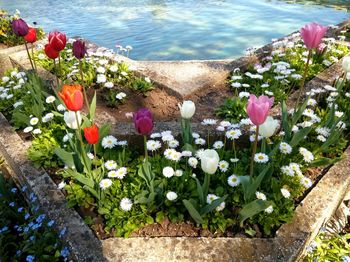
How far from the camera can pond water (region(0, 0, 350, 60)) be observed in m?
6.55

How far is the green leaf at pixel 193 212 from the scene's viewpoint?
184 centimetres

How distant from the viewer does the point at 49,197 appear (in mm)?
2246

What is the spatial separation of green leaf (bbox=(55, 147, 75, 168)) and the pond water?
4118 millimetres

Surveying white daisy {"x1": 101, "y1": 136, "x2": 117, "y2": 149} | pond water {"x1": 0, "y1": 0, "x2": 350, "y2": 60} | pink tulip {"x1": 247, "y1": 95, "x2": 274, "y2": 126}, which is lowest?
pond water {"x1": 0, "y1": 0, "x2": 350, "y2": 60}

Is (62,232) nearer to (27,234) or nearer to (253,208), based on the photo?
(27,234)

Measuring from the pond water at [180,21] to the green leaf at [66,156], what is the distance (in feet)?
13.5

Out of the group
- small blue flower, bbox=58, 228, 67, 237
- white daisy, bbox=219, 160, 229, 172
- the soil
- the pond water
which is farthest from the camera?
the pond water

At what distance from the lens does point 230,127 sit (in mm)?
2695

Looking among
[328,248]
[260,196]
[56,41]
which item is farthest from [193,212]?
[56,41]

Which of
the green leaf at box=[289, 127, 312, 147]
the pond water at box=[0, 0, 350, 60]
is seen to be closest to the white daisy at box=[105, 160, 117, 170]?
the green leaf at box=[289, 127, 312, 147]

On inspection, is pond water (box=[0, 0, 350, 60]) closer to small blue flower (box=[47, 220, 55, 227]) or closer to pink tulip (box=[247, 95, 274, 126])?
small blue flower (box=[47, 220, 55, 227])

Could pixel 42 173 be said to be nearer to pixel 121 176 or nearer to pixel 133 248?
pixel 121 176

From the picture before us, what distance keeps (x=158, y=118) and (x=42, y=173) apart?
121 cm

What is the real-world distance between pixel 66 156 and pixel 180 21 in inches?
254
